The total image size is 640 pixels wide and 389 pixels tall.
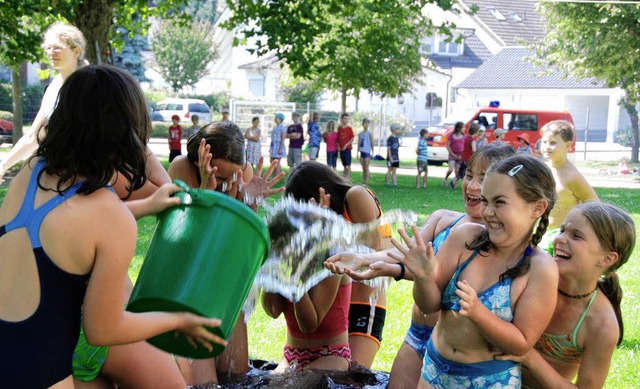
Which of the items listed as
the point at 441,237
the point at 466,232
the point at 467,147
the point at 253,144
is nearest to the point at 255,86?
the point at 253,144

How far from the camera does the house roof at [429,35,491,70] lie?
5362cm

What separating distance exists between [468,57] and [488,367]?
2096 inches

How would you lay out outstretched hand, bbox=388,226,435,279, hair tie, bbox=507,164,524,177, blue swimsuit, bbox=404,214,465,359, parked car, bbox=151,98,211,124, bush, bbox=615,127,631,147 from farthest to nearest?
parked car, bbox=151,98,211,124 < bush, bbox=615,127,631,147 < blue swimsuit, bbox=404,214,465,359 < hair tie, bbox=507,164,524,177 < outstretched hand, bbox=388,226,435,279

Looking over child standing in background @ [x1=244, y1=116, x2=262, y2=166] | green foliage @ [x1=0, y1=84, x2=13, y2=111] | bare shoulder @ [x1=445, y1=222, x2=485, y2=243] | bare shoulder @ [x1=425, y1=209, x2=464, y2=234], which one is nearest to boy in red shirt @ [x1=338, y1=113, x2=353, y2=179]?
child standing in background @ [x1=244, y1=116, x2=262, y2=166]

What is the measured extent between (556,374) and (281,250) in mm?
1664

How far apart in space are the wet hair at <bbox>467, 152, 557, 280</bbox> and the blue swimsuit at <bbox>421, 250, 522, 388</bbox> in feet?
0.26

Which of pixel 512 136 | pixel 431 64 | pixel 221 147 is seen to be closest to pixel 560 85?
pixel 431 64

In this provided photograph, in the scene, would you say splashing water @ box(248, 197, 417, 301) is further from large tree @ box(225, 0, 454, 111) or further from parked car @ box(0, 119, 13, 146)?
parked car @ box(0, 119, 13, 146)

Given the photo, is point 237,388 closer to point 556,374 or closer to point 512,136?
point 556,374

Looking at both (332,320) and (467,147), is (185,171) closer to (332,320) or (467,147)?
(332,320)

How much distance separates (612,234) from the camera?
10.9ft

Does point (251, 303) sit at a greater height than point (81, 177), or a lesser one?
lesser

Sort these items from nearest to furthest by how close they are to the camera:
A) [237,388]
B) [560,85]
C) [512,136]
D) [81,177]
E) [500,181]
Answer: [81,177], [500,181], [237,388], [512,136], [560,85]

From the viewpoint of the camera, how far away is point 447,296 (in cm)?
331
